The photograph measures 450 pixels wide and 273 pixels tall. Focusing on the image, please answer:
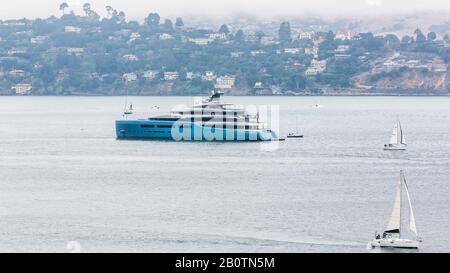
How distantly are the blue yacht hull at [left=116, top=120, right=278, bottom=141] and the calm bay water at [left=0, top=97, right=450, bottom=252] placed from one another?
4.90 ft

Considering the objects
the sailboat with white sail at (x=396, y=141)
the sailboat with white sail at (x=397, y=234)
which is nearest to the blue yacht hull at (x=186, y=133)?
the sailboat with white sail at (x=396, y=141)

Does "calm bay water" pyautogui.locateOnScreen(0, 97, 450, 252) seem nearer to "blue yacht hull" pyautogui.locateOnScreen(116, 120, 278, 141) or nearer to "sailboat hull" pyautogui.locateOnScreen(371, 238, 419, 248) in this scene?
"sailboat hull" pyautogui.locateOnScreen(371, 238, 419, 248)

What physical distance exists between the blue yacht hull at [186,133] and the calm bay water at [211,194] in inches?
58.9

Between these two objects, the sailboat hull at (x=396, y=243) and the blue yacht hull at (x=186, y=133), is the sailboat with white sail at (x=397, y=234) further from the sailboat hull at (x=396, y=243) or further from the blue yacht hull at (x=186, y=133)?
the blue yacht hull at (x=186, y=133)

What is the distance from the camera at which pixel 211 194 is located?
135 feet

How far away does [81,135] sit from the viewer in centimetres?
8506

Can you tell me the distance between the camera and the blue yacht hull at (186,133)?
2943 inches

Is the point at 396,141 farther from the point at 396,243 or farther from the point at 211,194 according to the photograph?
the point at 396,243

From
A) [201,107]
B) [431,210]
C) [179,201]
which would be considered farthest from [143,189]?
[201,107]

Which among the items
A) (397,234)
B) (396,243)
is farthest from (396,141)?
(396,243)

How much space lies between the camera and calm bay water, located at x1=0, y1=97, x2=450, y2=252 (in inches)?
1120

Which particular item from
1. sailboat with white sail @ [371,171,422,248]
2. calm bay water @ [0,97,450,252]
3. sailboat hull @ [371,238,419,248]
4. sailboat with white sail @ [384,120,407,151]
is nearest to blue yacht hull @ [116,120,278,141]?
calm bay water @ [0,97,450,252]

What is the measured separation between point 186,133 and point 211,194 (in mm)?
34469
